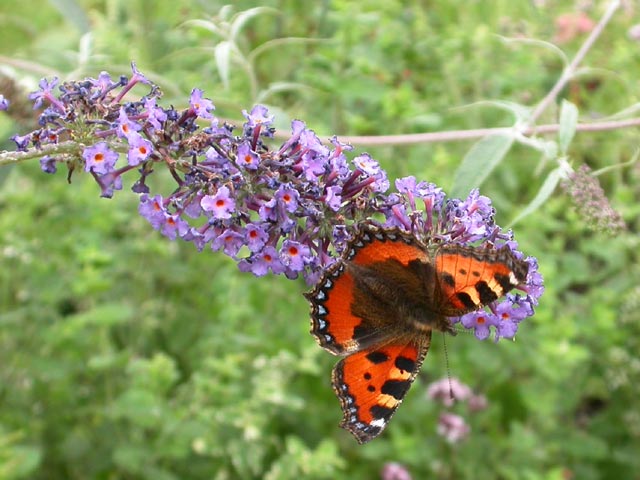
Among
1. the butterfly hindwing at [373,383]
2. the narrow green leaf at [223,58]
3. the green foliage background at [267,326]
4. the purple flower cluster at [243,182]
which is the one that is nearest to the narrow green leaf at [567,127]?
the purple flower cluster at [243,182]

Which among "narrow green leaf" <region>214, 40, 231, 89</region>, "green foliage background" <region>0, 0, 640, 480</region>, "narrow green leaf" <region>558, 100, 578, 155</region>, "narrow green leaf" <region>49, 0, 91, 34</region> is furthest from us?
"narrow green leaf" <region>49, 0, 91, 34</region>

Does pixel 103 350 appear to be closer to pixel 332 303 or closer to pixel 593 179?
pixel 332 303

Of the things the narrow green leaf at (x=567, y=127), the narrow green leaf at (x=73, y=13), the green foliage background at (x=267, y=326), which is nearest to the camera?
the narrow green leaf at (x=567, y=127)

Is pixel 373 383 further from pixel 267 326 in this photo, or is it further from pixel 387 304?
pixel 267 326

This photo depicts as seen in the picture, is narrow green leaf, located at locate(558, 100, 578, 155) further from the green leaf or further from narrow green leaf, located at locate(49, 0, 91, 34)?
narrow green leaf, located at locate(49, 0, 91, 34)

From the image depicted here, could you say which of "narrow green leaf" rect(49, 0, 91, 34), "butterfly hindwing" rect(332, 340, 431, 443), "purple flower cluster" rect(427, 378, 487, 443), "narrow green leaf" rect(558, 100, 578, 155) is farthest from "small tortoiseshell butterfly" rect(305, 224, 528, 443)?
"narrow green leaf" rect(49, 0, 91, 34)

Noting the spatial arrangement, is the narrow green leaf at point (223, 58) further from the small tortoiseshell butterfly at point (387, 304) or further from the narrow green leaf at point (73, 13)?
the small tortoiseshell butterfly at point (387, 304)

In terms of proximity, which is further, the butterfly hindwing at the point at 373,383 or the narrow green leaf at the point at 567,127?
the narrow green leaf at the point at 567,127
